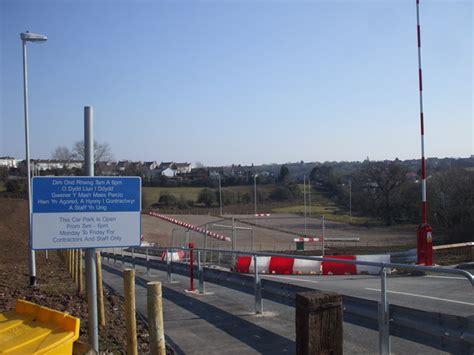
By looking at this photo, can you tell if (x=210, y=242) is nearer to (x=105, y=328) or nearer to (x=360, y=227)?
(x=360, y=227)

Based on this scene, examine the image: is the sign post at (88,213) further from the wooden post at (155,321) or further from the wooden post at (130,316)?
the wooden post at (155,321)

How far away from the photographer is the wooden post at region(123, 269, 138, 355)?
572 cm

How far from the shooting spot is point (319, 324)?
149 inches

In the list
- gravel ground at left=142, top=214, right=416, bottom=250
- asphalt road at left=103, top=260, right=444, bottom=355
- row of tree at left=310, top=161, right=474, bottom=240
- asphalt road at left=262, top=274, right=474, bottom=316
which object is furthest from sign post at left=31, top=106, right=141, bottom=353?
gravel ground at left=142, top=214, right=416, bottom=250

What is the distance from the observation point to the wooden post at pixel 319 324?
3.75m

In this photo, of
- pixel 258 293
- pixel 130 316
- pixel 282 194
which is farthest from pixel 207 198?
pixel 130 316

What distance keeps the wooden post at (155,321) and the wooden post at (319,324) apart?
65.1 inches

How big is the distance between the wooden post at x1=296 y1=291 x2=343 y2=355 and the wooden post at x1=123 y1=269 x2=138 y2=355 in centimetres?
247

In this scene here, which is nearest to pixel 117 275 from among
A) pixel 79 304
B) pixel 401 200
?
pixel 79 304

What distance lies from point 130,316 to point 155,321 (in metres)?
0.88

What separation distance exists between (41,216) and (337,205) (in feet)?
240

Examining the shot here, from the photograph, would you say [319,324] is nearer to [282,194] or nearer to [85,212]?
[85,212]

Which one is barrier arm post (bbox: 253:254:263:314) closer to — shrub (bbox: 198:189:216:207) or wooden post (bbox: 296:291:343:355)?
wooden post (bbox: 296:291:343:355)

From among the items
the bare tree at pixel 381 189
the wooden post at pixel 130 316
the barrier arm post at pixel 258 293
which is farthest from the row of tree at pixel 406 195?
the wooden post at pixel 130 316
